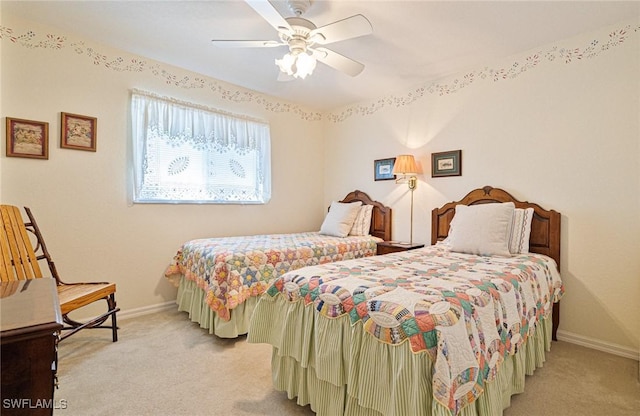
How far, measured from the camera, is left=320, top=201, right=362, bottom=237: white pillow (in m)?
3.69

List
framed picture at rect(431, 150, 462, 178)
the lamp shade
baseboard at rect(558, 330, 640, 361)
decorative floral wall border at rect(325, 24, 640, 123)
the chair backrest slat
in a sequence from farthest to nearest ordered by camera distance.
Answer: the lamp shade → framed picture at rect(431, 150, 462, 178) → decorative floral wall border at rect(325, 24, 640, 123) → baseboard at rect(558, 330, 640, 361) → the chair backrest slat

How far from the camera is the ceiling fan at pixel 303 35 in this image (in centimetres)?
183

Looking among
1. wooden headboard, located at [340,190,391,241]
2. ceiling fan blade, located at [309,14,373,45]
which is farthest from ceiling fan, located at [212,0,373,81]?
wooden headboard, located at [340,190,391,241]

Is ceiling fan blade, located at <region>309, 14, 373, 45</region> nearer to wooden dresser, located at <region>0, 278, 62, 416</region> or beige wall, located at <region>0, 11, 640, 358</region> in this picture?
beige wall, located at <region>0, 11, 640, 358</region>

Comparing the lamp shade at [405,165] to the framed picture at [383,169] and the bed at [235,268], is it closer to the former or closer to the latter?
the framed picture at [383,169]

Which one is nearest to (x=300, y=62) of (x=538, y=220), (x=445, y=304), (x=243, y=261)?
(x=243, y=261)

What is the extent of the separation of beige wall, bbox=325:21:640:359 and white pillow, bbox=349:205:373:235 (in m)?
0.82

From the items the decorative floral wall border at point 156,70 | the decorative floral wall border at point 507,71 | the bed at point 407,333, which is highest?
the decorative floral wall border at point 156,70

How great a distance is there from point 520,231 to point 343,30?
2084 mm

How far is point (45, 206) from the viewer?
2.53 meters

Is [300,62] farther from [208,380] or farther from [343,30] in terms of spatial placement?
[208,380]

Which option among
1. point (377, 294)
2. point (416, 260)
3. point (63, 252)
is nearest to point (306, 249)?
point (416, 260)

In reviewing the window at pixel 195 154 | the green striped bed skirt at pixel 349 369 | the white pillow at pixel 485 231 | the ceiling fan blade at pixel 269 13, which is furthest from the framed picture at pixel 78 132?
the white pillow at pixel 485 231

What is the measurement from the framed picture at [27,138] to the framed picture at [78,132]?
113 mm
